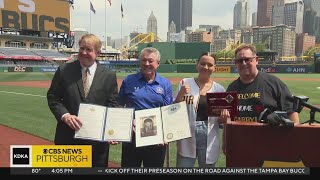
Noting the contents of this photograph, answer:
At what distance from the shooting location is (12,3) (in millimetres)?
68750

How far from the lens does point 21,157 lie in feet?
8.68

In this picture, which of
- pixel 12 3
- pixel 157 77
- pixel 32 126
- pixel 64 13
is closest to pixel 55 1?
pixel 64 13

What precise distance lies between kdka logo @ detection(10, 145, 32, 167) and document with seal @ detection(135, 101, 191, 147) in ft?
3.37

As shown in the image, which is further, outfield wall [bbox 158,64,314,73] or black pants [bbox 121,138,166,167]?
outfield wall [bbox 158,64,314,73]

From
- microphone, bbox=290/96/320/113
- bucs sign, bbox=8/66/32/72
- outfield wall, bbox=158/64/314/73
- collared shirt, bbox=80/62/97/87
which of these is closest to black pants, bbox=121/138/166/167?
collared shirt, bbox=80/62/97/87

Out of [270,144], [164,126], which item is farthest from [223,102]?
[270,144]

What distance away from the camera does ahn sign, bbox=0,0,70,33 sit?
6819cm

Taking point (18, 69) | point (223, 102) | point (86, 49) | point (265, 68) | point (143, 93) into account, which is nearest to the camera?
point (223, 102)

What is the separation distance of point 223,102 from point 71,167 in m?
1.48

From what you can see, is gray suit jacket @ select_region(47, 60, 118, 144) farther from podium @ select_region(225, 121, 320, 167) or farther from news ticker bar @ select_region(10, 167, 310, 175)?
podium @ select_region(225, 121, 320, 167)

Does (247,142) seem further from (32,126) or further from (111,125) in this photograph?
(32,126)

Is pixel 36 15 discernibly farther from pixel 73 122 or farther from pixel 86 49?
pixel 73 122

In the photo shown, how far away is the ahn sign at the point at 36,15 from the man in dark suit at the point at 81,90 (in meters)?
72.1

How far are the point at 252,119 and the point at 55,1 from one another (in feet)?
262
